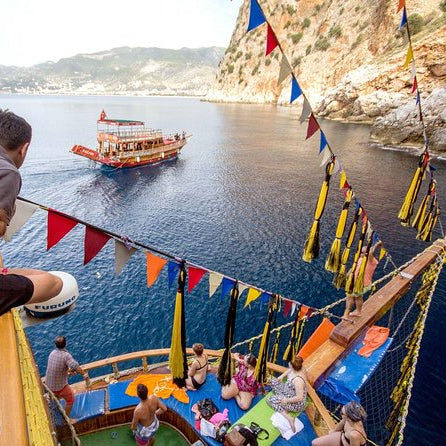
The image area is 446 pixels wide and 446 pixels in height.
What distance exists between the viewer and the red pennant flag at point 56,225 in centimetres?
504

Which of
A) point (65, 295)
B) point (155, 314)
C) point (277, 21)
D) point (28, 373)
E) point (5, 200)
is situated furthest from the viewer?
point (277, 21)

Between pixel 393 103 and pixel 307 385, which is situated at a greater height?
pixel 393 103

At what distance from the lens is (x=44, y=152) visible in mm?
49469

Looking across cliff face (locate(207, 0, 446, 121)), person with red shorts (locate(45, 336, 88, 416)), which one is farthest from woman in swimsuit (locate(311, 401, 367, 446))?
cliff face (locate(207, 0, 446, 121))

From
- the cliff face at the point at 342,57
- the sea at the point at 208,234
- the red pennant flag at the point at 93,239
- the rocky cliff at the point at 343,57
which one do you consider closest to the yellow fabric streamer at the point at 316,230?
the sea at the point at 208,234

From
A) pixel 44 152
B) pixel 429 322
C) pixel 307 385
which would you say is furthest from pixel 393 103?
pixel 307 385

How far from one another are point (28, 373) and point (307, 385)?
6.84 meters

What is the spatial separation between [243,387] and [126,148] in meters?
42.9

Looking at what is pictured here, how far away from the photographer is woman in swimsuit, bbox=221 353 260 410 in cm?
766

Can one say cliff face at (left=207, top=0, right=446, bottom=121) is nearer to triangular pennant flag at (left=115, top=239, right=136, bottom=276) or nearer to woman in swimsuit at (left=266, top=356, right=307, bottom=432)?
woman in swimsuit at (left=266, top=356, right=307, bottom=432)

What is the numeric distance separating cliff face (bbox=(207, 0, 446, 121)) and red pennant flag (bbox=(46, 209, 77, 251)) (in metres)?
10.9

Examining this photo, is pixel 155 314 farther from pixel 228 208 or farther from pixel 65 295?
pixel 228 208

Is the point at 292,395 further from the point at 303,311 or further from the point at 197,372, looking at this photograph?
the point at 197,372

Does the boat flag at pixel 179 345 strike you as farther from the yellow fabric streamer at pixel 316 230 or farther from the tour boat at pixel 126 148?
the tour boat at pixel 126 148
